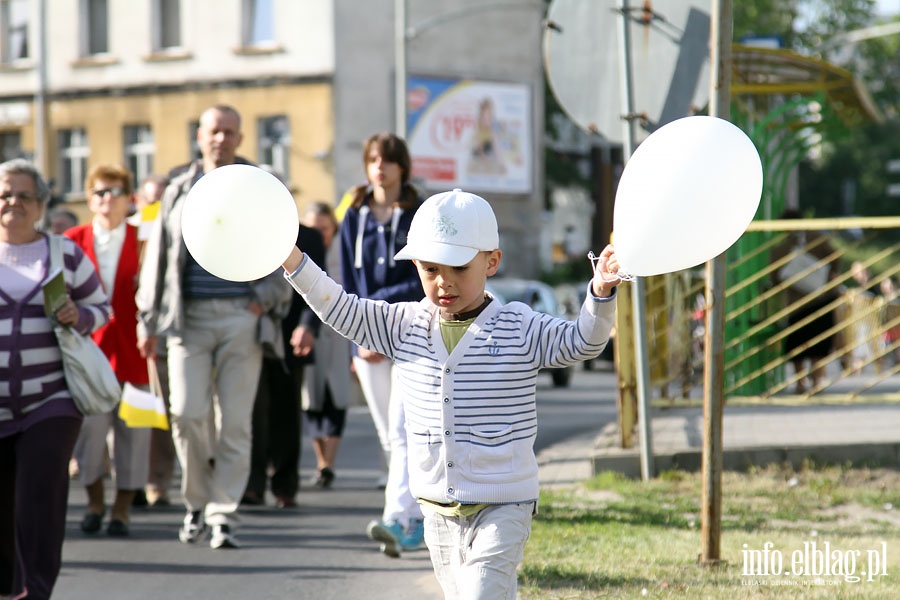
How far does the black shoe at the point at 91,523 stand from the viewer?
8133mm

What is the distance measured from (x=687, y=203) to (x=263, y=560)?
391 cm

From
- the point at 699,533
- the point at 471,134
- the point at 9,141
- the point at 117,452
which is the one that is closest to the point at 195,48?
the point at 9,141

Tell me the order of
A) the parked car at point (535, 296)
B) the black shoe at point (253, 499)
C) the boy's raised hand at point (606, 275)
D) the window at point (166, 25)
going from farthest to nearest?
1. the window at point (166, 25)
2. the parked car at point (535, 296)
3. the black shoe at point (253, 499)
4. the boy's raised hand at point (606, 275)

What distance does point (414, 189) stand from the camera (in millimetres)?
7414

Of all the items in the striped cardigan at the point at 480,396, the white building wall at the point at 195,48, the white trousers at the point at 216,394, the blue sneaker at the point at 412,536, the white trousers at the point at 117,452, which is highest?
the white building wall at the point at 195,48

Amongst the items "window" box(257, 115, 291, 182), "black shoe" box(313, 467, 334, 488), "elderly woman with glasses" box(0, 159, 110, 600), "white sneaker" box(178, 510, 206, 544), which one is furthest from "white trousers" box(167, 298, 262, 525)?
"window" box(257, 115, 291, 182)

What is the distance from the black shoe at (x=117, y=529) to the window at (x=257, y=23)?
3055 cm

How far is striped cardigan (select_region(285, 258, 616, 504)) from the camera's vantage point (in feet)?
13.8

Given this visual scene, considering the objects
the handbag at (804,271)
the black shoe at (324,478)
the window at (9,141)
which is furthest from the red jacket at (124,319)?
the window at (9,141)

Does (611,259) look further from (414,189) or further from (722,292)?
(414,189)

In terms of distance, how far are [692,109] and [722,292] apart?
2199mm

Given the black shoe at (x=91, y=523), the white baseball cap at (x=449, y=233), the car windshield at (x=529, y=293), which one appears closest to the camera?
the white baseball cap at (x=449, y=233)

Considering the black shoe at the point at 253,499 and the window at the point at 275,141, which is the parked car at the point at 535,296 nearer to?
the black shoe at the point at 253,499

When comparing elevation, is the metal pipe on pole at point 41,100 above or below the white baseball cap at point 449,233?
above
